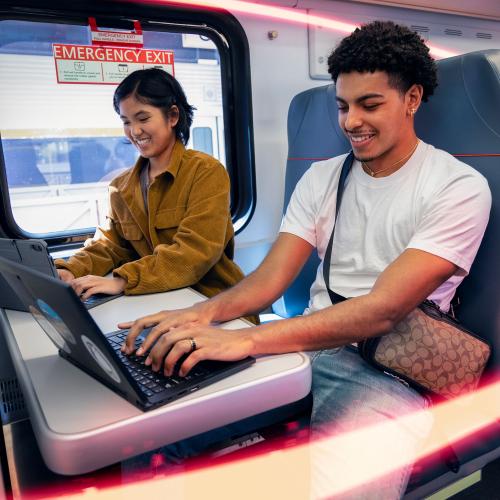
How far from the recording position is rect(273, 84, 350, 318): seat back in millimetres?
2000

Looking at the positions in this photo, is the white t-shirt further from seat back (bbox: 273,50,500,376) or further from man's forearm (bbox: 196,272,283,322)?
man's forearm (bbox: 196,272,283,322)

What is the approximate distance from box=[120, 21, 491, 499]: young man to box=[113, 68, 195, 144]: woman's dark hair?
0.59 meters

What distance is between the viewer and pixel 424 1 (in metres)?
2.83

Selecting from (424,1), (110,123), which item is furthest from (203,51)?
(424,1)

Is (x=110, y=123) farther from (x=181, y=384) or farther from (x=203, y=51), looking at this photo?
(x=181, y=384)

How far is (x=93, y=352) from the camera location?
843 mm

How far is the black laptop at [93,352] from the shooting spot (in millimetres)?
746

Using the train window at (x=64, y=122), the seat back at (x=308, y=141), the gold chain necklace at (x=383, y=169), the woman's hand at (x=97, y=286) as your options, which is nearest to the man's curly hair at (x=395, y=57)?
the gold chain necklace at (x=383, y=169)

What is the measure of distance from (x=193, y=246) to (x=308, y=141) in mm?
832

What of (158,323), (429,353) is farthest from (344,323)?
(158,323)

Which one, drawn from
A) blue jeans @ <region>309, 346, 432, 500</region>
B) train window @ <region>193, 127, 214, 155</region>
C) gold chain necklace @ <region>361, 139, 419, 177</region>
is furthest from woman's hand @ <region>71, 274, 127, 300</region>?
train window @ <region>193, 127, 214, 155</region>

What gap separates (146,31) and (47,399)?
1944 mm

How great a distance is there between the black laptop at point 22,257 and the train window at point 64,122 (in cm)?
88

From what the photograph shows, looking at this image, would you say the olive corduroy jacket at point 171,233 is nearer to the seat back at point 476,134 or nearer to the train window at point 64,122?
the train window at point 64,122
